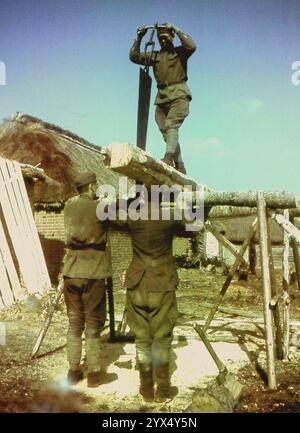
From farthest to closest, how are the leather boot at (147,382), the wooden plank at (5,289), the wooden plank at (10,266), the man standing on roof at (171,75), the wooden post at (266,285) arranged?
the wooden plank at (10,266) < the wooden plank at (5,289) < the man standing on roof at (171,75) < the wooden post at (266,285) < the leather boot at (147,382)

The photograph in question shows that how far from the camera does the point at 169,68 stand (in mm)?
5680

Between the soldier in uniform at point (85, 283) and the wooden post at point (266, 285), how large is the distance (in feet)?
5.71

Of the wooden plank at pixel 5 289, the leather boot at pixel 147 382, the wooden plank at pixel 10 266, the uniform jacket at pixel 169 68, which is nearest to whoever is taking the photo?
the leather boot at pixel 147 382

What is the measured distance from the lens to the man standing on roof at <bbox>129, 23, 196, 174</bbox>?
5453 millimetres

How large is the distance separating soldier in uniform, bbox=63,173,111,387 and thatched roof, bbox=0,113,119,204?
556cm

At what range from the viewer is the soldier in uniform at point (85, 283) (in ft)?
13.6

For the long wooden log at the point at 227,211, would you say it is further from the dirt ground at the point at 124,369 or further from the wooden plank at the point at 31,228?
the wooden plank at the point at 31,228

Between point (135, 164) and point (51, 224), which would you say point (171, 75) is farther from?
point (51, 224)

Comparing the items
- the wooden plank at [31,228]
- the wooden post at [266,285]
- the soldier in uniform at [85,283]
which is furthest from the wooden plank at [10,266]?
the wooden post at [266,285]

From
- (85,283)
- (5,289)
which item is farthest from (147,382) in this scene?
(5,289)

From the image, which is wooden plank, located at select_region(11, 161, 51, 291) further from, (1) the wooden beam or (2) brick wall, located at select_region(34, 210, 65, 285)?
(1) the wooden beam

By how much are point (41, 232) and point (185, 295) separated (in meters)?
4.55

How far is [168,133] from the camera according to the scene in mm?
5492

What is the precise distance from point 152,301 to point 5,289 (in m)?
4.64
